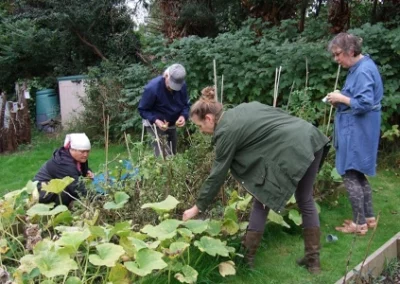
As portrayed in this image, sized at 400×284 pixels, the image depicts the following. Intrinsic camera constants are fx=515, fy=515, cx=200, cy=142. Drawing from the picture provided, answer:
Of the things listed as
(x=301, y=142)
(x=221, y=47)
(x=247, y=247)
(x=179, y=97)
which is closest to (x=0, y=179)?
(x=179, y=97)

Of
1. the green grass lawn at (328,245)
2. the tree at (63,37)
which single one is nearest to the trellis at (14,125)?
the tree at (63,37)

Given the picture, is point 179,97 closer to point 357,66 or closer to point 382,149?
point 357,66

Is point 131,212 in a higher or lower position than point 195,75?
lower

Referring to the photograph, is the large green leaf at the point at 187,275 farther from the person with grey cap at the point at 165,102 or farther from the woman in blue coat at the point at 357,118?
the person with grey cap at the point at 165,102

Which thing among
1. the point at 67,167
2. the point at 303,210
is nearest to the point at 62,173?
the point at 67,167

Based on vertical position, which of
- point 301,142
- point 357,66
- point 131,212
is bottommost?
point 131,212

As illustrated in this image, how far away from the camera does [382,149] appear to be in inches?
254

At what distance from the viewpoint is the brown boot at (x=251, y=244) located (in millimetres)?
3411

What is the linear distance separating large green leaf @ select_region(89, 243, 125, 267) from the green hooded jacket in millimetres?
597

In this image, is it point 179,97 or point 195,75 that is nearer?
point 179,97

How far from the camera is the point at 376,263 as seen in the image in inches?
132

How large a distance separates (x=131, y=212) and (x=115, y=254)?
965mm

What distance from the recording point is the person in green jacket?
3082 millimetres

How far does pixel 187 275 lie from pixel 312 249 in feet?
3.17
